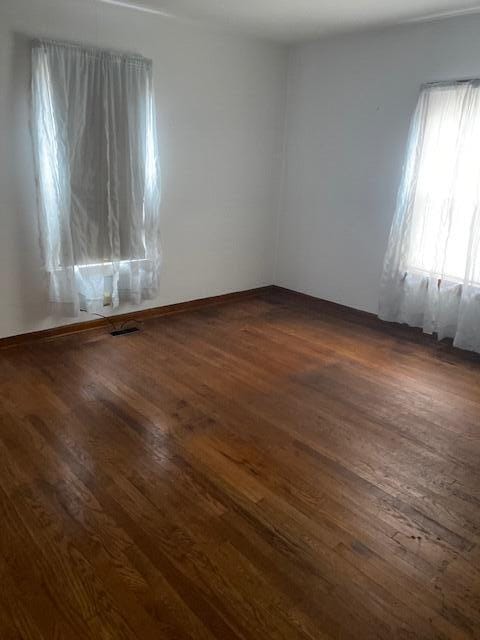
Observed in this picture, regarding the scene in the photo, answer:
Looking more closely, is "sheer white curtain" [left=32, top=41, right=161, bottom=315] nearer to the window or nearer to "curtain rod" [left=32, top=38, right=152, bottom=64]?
"curtain rod" [left=32, top=38, right=152, bottom=64]

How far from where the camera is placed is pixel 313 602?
1598 mm

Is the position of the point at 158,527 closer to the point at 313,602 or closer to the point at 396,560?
the point at 313,602

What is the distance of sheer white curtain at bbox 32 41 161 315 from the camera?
3.26 m

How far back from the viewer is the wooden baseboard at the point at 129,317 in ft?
11.9

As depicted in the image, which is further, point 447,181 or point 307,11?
point 447,181

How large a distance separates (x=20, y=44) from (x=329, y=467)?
10.8ft

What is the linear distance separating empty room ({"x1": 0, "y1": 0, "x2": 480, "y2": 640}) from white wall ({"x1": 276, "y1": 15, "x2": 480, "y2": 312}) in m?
0.02

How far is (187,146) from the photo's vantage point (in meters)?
4.18

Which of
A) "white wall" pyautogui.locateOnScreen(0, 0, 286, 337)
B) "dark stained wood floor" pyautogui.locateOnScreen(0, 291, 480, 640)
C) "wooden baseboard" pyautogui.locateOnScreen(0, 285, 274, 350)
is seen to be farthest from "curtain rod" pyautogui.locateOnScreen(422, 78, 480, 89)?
"wooden baseboard" pyautogui.locateOnScreen(0, 285, 274, 350)

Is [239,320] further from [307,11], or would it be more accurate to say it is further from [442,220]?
[307,11]

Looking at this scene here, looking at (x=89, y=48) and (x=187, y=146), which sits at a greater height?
(x=89, y=48)

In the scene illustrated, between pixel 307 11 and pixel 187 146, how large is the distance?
1.41m

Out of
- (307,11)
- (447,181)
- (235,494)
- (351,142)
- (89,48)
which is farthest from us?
(351,142)

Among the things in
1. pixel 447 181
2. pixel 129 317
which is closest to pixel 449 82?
pixel 447 181
